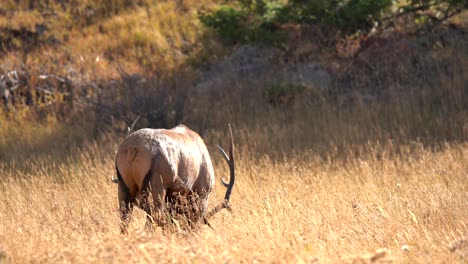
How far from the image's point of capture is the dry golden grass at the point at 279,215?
5.79 m

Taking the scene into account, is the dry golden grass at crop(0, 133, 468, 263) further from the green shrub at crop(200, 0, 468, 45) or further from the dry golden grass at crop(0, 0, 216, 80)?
the dry golden grass at crop(0, 0, 216, 80)

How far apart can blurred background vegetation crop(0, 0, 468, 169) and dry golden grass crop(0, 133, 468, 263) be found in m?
1.34

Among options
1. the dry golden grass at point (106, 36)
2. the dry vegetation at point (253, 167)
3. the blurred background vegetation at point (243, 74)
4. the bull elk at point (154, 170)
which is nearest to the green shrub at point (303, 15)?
the blurred background vegetation at point (243, 74)

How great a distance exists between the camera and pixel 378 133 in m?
13.4

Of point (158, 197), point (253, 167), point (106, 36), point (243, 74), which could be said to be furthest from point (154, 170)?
point (106, 36)

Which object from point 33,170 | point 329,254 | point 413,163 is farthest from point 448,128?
point 329,254

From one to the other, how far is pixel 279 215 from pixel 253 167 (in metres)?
3.62

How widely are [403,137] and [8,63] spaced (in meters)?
10.6

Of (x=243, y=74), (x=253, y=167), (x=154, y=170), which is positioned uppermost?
(x=154, y=170)

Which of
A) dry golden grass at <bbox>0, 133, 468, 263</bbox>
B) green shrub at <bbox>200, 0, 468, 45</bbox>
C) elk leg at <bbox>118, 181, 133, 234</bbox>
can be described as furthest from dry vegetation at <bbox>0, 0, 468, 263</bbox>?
green shrub at <bbox>200, 0, 468, 45</bbox>

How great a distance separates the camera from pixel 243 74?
18.4 metres

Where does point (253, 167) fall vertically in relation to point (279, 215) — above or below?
below

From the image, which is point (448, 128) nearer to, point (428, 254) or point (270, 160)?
point (270, 160)

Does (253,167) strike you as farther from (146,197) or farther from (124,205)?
(146,197)
